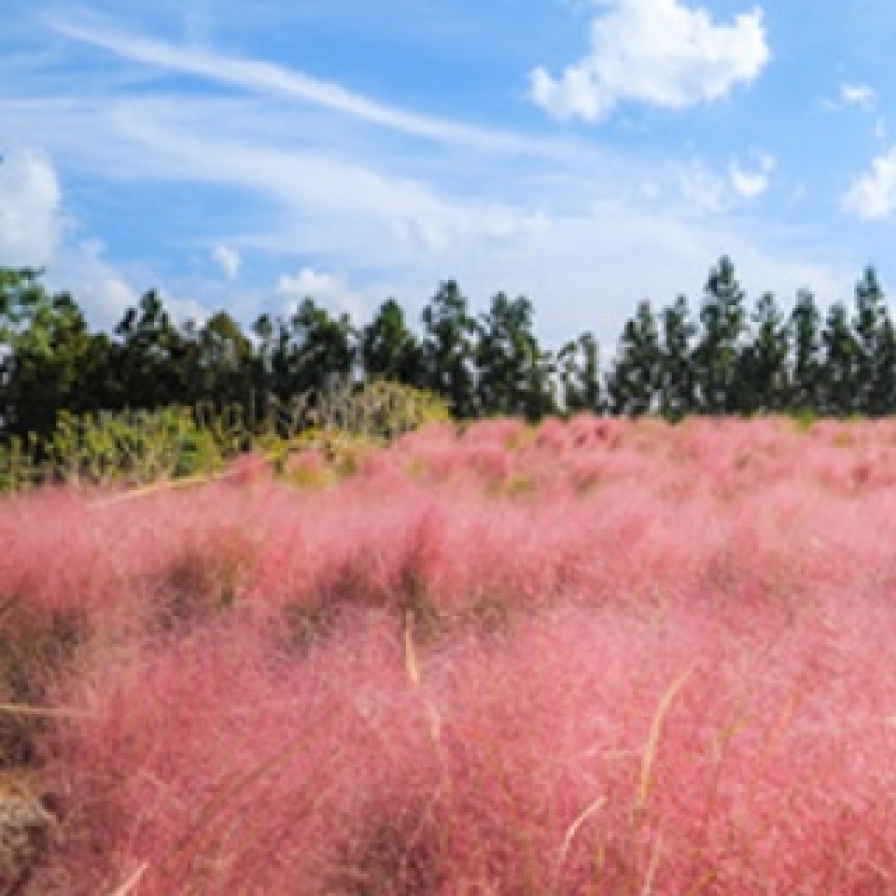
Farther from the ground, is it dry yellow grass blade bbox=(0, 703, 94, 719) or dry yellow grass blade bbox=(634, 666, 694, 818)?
dry yellow grass blade bbox=(634, 666, 694, 818)

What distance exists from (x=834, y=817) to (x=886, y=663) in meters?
0.73

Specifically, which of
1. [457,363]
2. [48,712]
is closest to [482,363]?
[457,363]

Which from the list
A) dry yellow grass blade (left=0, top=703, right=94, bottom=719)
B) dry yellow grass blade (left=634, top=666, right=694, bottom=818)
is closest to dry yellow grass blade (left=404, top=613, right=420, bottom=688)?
dry yellow grass blade (left=634, top=666, right=694, bottom=818)

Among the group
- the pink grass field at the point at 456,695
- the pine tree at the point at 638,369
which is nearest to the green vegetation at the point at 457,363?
the pine tree at the point at 638,369

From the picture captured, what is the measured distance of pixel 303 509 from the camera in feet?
14.6

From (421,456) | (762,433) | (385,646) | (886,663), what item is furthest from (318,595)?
(762,433)

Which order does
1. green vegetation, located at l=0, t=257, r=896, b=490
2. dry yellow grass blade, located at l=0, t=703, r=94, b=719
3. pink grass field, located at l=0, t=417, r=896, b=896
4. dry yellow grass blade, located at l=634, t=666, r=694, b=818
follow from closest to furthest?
dry yellow grass blade, located at l=634, t=666, r=694, b=818, pink grass field, located at l=0, t=417, r=896, b=896, dry yellow grass blade, located at l=0, t=703, r=94, b=719, green vegetation, located at l=0, t=257, r=896, b=490

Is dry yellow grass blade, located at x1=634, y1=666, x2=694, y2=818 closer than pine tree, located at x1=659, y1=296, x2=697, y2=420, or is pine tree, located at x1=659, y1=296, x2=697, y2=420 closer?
dry yellow grass blade, located at x1=634, y1=666, x2=694, y2=818

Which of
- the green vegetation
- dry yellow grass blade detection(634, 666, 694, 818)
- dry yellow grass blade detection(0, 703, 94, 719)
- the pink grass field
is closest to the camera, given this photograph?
dry yellow grass blade detection(634, 666, 694, 818)

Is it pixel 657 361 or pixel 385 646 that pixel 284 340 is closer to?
pixel 657 361

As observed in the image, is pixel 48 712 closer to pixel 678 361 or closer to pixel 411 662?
pixel 411 662

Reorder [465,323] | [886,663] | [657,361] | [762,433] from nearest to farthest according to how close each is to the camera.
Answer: [886,663]
[762,433]
[465,323]
[657,361]

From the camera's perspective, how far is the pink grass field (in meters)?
1.77

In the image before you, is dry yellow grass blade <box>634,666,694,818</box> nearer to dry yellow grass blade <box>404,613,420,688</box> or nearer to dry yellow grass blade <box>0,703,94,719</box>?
dry yellow grass blade <box>404,613,420,688</box>
